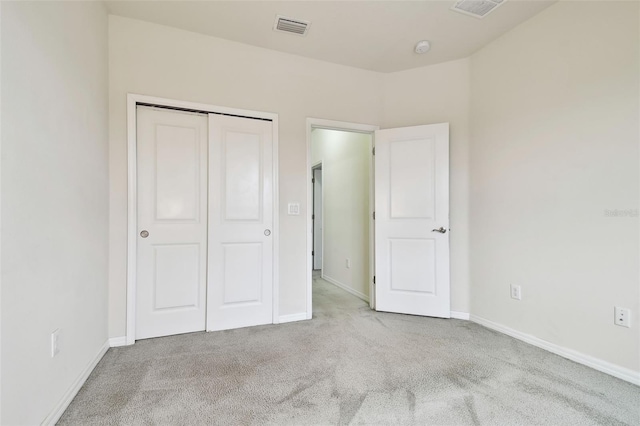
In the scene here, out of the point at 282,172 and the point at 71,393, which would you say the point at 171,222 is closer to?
the point at 282,172

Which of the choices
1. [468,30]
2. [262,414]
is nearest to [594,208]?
[468,30]

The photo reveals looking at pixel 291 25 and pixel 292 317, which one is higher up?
pixel 291 25

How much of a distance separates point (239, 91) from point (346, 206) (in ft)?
6.85

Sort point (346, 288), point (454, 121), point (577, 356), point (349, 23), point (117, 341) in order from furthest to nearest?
point (346, 288)
point (454, 121)
point (349, 23)
point (117, 341)
point (577, 356)

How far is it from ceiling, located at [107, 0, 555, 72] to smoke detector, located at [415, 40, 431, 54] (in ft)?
0.13

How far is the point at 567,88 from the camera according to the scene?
217 centimetres

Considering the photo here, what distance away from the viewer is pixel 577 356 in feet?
6.79

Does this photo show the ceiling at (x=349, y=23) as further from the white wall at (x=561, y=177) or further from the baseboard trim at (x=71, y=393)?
the baseboard trim at (x=71, y=393)

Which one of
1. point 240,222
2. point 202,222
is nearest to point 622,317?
point 240,222

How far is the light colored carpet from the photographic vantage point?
148 cm

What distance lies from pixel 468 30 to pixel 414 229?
186cm

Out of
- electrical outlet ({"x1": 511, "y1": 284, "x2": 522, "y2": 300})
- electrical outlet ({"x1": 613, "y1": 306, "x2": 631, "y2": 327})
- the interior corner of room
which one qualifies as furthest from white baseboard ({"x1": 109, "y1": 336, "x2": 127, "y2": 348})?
electrical outlet ({"x1": 613, "y1": 306, "x2": 631, "y2": 327})

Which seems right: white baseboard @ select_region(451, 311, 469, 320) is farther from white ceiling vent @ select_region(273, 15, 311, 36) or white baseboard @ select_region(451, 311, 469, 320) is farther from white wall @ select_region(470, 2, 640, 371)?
white ceiling vent @ select_region(273, 15, 311, 36)

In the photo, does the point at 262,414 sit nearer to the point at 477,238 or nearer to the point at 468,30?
the point at 477,238
